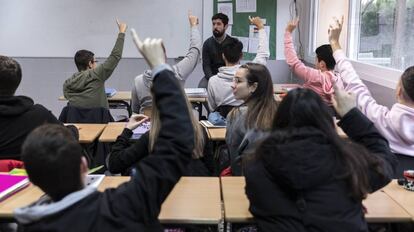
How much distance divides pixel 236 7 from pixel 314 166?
5272 mm

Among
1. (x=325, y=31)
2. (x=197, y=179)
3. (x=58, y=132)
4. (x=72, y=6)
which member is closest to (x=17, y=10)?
Answer: (x=72, y=6)

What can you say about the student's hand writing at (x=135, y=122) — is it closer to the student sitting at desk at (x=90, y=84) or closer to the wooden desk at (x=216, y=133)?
the wooden desk at (x=216, y=133)

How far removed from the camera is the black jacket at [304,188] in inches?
58.2

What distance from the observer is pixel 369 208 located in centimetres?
190

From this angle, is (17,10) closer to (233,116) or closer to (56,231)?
(233,116)

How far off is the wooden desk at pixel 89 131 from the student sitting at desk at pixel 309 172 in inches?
73.1

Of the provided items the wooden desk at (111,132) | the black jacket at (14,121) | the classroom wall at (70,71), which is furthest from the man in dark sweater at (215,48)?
the black jacket at (14,121)

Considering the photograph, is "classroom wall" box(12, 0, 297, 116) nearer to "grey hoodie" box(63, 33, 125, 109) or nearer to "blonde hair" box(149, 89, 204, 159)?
"grey hoodie" box(63, 33, 125, 109)

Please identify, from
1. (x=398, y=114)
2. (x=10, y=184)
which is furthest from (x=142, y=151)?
(x=398, y=114)

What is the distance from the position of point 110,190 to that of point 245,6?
5.52m

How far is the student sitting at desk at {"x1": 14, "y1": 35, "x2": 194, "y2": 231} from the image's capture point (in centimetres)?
118

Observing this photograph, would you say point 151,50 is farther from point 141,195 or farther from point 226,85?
point 226,85

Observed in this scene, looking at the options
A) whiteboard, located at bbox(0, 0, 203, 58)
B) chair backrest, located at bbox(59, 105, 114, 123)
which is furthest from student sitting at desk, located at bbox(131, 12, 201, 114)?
whiteboard, located at bbox(0, 0, 203, 58)

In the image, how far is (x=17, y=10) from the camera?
6332 mm
